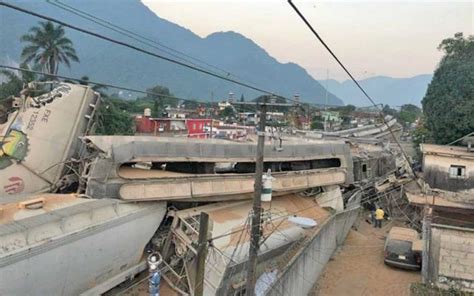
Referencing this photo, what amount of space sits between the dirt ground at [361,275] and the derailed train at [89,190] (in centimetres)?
259

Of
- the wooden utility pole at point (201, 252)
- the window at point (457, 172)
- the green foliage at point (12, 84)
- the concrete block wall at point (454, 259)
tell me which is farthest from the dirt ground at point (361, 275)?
the green foliage at point (12, 84)

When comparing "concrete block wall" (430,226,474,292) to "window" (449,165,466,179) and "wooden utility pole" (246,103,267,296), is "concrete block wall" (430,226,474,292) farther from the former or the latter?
"window" (449,165,466,179)

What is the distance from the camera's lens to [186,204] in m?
14.7

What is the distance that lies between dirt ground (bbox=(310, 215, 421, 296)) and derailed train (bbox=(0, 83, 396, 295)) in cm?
259

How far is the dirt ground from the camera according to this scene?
16.1 meters

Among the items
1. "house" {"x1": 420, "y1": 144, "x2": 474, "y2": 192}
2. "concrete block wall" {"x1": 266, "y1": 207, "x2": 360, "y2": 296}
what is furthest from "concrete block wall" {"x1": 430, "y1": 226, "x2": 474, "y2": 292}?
"house" {"x1": 420, "y1": 144, "x2": 474, "y2": 192}

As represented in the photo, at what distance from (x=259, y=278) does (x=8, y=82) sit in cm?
4024

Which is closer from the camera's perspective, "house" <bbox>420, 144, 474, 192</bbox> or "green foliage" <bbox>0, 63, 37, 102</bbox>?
"house" <bbox>420, 144, 474, 192</bbox>

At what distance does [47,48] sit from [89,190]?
44.6 meters

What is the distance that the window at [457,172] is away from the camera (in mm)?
27328

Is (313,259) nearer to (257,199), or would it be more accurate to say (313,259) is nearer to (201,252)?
(257,199)

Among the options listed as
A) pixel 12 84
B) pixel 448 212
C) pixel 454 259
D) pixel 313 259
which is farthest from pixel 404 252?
pixel 12 84

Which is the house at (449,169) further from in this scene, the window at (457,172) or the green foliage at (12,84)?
the green foliage at (12,84)

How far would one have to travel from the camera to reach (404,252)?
712 inches
